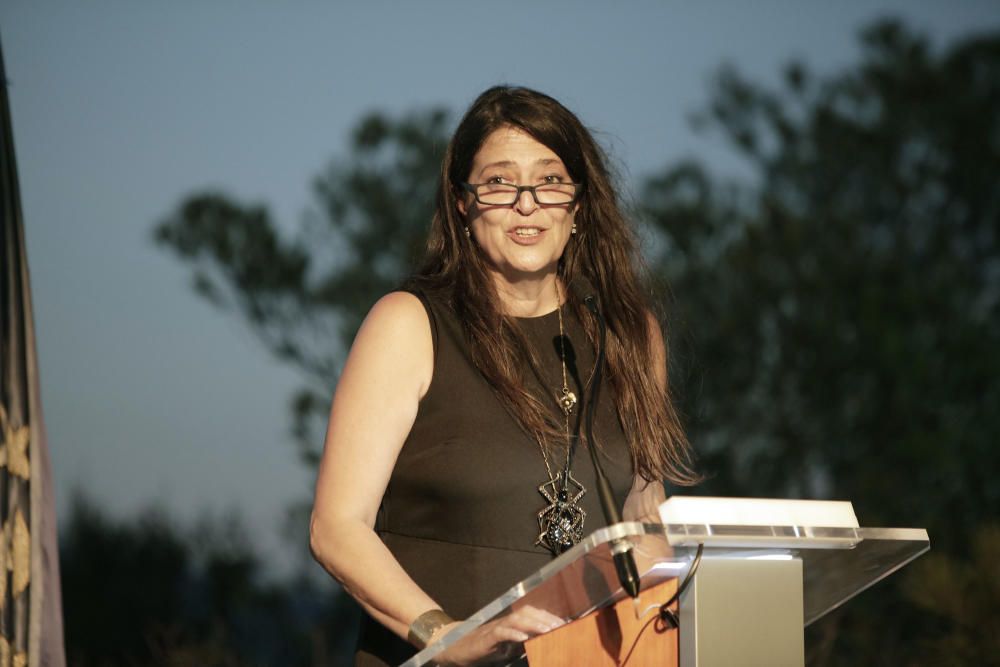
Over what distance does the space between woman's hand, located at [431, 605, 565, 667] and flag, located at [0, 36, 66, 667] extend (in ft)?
4.99

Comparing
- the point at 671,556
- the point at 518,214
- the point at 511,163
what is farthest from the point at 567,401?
the point at 671,556

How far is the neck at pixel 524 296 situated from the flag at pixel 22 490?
1.08 meters

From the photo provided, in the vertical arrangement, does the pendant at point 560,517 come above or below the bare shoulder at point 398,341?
below

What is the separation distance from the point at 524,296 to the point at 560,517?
0.51 metres

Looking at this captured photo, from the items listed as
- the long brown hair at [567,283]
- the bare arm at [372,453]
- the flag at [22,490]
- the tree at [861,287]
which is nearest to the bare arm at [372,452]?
the bare arm at [372,453]

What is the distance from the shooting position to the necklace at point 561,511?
7.22 feet

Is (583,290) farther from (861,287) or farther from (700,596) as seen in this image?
(861,287)

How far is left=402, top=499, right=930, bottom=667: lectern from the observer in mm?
1433

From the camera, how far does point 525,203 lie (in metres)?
2.38

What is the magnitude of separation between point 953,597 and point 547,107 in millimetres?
2962

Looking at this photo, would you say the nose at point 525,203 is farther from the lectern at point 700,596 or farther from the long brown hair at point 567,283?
the lectern at point 700,596

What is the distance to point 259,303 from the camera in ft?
26.8

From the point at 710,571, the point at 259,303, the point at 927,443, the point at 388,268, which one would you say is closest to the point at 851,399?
the point at 927,443

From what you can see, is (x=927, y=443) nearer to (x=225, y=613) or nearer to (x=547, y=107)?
(x=225, y=613)
